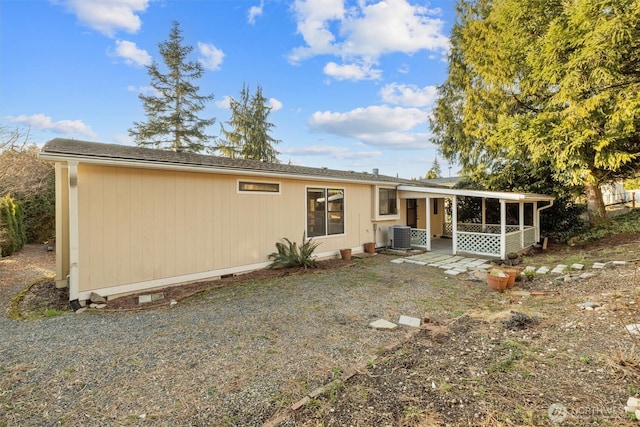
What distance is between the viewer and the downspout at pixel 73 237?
489 centimetres

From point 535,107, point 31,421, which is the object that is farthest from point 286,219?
point 535,107

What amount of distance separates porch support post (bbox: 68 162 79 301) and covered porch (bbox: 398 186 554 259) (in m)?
9.16

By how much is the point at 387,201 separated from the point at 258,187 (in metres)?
5.46

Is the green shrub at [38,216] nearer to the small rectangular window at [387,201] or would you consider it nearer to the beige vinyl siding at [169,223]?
the beige vinyl siding at [169,223]

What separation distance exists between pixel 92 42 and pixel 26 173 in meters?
6.24

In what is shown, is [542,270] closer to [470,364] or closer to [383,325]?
[383,325]

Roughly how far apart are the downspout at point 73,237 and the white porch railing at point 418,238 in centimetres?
956

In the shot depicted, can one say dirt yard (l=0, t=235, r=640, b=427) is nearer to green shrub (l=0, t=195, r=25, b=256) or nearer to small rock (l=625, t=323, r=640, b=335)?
small rock (l=625, t=323, r=640, b=335)

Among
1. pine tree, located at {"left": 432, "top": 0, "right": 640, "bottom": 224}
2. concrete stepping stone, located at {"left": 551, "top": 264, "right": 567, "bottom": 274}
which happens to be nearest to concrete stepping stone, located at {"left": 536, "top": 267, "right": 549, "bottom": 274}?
concrete stepping stone, located at {"left": 551, "top": 264, "right": 567, "bottom": 274}

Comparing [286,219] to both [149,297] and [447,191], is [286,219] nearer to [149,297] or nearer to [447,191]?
[149,297]

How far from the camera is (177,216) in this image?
616 cm

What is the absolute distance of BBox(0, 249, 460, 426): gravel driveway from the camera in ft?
7.86

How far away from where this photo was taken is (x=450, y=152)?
1628cm

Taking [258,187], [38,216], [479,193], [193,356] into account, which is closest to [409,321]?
[193,356]
